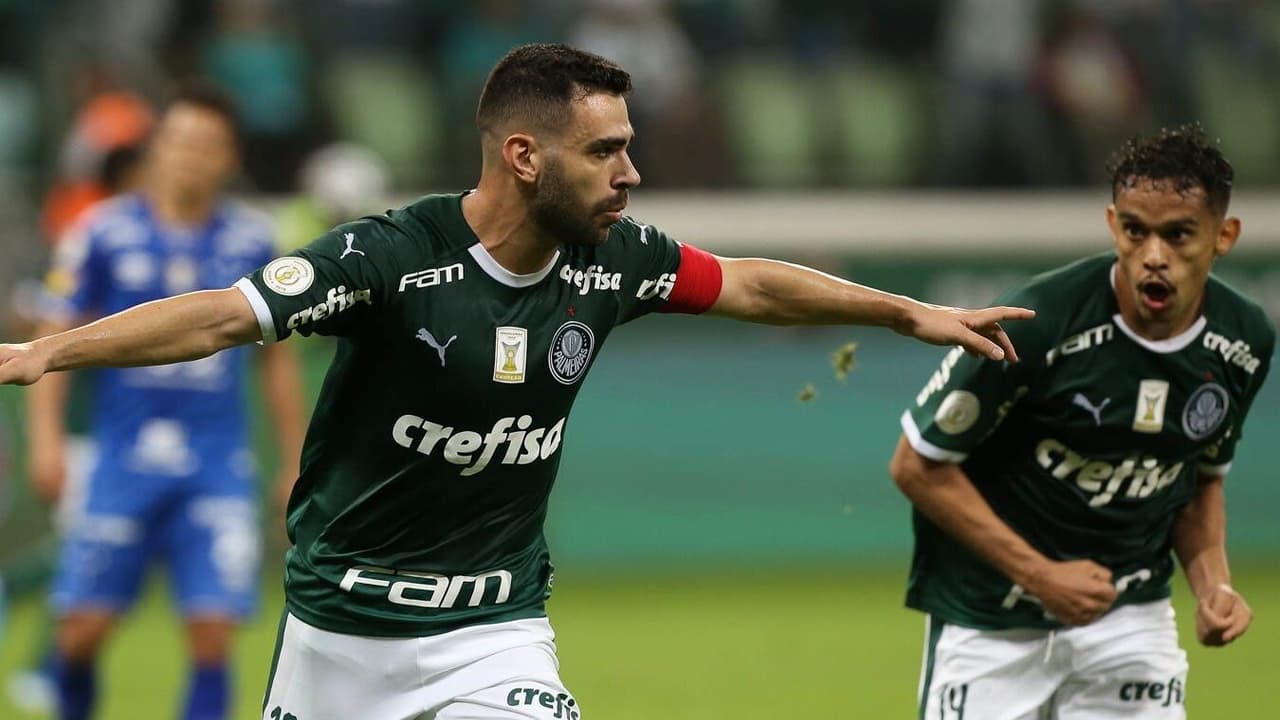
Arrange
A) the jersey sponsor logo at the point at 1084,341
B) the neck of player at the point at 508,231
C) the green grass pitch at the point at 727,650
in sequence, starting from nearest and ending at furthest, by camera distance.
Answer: the neck of player at the point at 508,231 < the jersey sponsor logo at the point at 1084,341 < the green grass pitch at the point at 727,650

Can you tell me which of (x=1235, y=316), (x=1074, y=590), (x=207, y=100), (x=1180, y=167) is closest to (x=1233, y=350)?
(x=1235, y=316)

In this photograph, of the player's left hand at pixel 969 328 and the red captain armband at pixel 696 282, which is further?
the red captain armband at pixel 696 282

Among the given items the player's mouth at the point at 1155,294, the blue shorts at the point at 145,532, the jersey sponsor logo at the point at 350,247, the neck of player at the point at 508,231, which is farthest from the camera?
the blue shorts at the point at 145,532

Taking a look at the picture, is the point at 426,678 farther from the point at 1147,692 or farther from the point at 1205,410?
the point at 1205,410

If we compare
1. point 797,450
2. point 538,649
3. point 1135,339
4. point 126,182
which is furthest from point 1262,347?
point 797,450

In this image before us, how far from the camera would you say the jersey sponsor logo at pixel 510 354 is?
15.2ft

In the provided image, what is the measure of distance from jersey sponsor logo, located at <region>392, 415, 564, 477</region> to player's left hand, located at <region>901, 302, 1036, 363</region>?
3.03 feet

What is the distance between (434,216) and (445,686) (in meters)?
1.10

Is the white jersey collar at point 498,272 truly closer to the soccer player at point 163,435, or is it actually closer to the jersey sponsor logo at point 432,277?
the jersey sponsor logo at point 432,277

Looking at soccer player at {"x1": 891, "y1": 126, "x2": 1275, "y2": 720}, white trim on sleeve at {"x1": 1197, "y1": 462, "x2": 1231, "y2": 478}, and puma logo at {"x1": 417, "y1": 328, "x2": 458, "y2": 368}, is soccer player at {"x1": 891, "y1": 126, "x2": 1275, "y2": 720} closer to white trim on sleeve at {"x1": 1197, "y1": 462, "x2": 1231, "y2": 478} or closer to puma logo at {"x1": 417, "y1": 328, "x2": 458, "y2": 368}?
white trim on sleeve at {"x1": 1197, "y1": 462, "x2": 1231, "y2": 478}

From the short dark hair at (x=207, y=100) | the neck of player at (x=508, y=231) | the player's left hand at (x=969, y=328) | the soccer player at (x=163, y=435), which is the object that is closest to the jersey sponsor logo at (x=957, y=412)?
the player's left hand at (x=969, y=328)

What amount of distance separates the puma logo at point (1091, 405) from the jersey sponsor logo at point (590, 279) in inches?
49.7

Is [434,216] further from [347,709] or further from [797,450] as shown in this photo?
[797,450]

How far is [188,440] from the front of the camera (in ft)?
25.0
